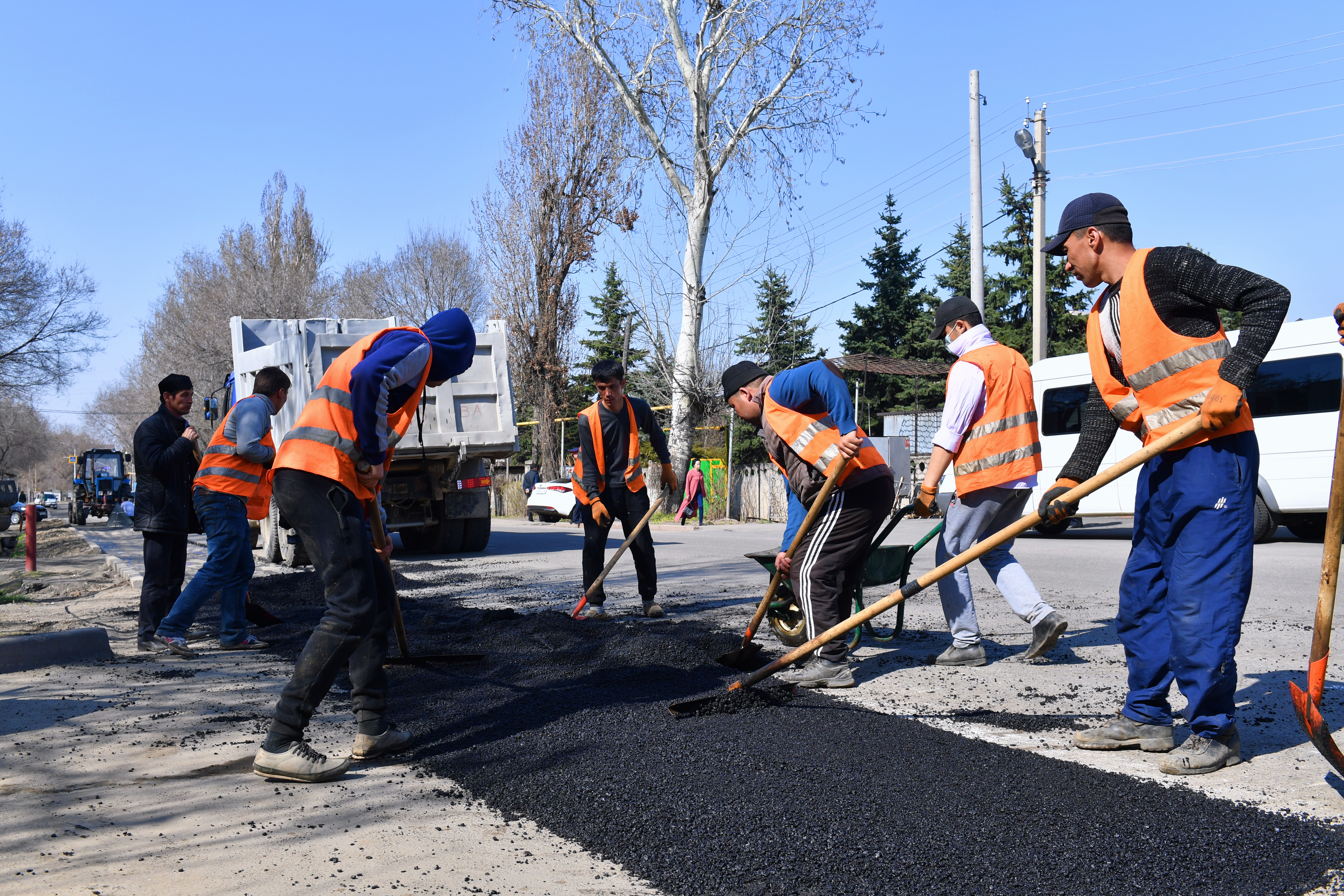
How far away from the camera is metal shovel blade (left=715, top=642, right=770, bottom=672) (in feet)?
16.0

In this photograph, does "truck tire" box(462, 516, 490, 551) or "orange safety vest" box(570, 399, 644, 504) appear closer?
"orange safety vest" box(570, 399, 644, 504)

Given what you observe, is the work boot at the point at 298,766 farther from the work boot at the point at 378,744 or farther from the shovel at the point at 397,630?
the shovel at the point at 397,630

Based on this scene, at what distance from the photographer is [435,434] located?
1170 centimetres

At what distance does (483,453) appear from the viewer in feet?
39.7

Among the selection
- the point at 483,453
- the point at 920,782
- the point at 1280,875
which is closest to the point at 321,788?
the point at 920,782

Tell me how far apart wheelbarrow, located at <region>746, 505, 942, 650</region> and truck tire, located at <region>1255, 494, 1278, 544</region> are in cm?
816

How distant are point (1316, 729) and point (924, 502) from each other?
2179mm

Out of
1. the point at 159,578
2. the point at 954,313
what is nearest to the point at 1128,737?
the point at 954,313

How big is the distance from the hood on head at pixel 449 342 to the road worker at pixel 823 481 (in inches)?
52.1

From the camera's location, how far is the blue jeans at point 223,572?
5859 millimetres

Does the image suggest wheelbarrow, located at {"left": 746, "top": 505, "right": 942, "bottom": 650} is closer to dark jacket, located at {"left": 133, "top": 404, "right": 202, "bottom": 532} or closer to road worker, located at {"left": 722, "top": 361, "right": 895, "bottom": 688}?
road worker, located at {"left": 722, "top": 361, "right": 895, "bottom": 688}

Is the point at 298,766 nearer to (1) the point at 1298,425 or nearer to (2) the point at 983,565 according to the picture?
(2) the point at 983,565

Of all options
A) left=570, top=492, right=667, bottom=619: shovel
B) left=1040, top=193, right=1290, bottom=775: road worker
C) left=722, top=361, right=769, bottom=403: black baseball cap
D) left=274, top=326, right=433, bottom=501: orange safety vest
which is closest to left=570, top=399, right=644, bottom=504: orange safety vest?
left=570, top=492, right=667, bottom=619: shovel

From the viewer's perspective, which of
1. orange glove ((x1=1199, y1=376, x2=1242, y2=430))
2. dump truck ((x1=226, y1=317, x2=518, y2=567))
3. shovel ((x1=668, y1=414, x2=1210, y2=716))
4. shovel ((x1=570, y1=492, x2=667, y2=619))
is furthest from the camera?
dump truck ((x1=226, y1=317, x2=518, y2=567))
